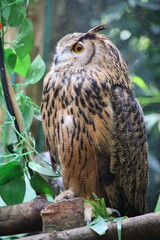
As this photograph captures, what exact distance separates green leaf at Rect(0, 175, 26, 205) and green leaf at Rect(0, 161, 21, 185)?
0.02 meters

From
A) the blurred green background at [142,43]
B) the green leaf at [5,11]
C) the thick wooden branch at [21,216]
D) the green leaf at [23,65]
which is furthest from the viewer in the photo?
the blurred green background at [142,43]

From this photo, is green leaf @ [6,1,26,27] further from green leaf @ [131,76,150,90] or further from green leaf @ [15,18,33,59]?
green leaf @ [131,76,150,90]

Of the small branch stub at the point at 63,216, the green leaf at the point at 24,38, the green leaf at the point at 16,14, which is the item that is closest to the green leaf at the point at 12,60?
the green leaf at the point at 24,38

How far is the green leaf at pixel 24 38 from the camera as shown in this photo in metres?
1.86

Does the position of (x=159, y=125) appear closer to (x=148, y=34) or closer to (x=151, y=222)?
(x=148, y=34)

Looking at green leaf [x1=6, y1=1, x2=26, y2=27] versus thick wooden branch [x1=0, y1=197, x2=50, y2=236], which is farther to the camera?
green leaf [x1=6, y1=1, x2=26, y2=27]

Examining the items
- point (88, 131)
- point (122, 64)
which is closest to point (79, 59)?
point (122, 64)

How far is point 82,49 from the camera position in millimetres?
1819

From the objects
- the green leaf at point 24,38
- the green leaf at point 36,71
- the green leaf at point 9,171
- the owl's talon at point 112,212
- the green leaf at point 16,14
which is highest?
the green leaf at point 16,14

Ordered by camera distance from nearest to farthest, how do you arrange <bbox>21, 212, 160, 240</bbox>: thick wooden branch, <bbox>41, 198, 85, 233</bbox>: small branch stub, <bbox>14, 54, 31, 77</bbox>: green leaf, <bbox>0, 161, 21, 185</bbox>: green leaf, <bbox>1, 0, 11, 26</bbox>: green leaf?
<bbox>21, 212, 160, 240</bbox>: thick wooden branch
<bbox>41, 198, 85, 233</bbox>: small branch stub
<bbox>0, 161, 21, 185</bbox>: green leaf
<bbox>1, 0, 11, 26</bbox>: green leaf
<bbox>14, 54, 31, 77</bbox>: green leaf

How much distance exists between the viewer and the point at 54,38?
8.73 feet

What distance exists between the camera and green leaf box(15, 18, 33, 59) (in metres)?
1.86

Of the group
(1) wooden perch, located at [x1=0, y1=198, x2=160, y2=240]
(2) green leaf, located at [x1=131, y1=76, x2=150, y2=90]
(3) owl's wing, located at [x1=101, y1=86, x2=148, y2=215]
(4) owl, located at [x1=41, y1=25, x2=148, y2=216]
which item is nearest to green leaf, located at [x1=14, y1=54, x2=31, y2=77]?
(4) owl, located at [x1=41, y1=25, x2=148, y2=216]

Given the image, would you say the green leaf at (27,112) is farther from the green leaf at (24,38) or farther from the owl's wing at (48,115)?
the green leaf at (24,38)
